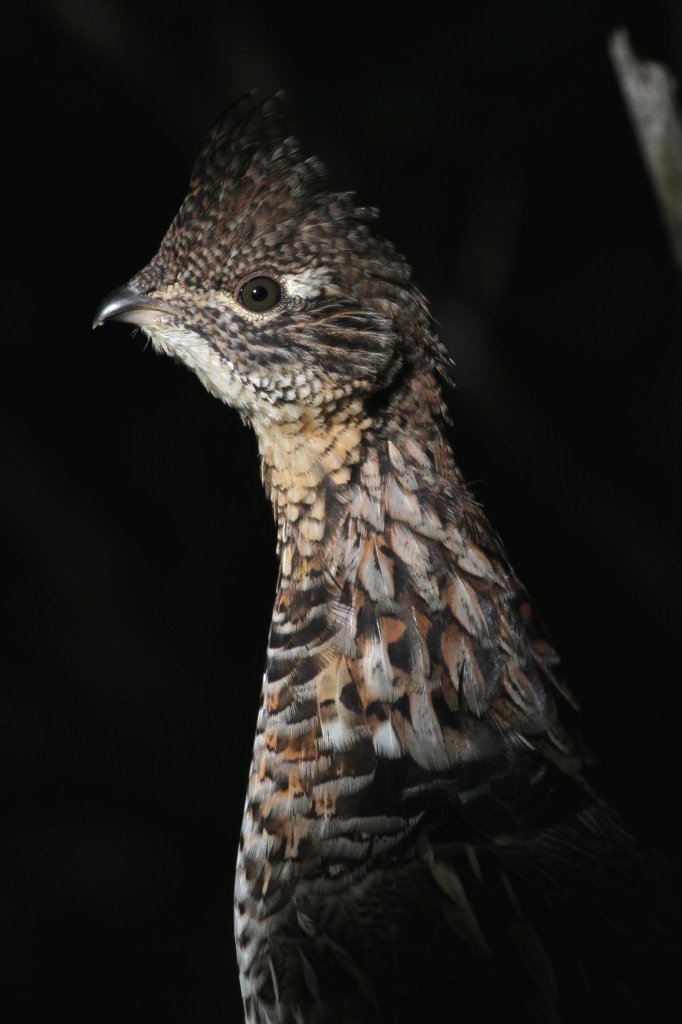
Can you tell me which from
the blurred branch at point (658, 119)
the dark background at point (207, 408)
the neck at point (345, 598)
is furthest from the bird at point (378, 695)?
the dark background at point (207, 408)

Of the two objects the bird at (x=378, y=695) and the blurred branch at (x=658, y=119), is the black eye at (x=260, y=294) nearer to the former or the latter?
the bird at (x=378, y=695)

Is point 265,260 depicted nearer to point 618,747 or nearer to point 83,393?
point 83,393

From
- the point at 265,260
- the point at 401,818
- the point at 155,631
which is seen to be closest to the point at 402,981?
the point at 401,818

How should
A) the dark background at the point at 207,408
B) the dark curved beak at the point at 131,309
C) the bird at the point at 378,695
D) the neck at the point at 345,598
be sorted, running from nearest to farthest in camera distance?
the bird at the point at 378,695
the neck at the point at 345,598
the dark curved beak at the point at 131,309
the dark background at the point at 207,408

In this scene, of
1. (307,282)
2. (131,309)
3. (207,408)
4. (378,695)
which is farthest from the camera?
(207,408)

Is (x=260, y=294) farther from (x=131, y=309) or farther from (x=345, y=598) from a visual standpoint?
(x=345, y=598)

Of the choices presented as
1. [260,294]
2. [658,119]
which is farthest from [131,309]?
[658,119]

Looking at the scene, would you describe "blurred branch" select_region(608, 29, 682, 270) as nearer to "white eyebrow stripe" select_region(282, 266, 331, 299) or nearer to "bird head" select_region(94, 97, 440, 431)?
"bird head" select_region(94, 97, 440, 431)
